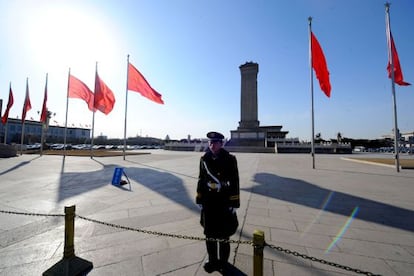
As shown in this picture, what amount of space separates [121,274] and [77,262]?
65 centimetres

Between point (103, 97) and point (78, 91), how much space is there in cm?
254

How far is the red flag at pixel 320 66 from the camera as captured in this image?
12.5 m

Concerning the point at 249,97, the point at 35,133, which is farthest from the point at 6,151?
the point at 35,133

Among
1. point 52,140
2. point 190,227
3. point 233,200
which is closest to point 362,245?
point 233,200

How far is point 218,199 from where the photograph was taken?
2791 mm

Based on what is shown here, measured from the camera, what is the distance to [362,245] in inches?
131

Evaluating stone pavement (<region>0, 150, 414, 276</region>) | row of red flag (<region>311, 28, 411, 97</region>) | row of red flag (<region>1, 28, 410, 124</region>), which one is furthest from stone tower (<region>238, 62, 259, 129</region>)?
stone pavement (<region>0, 150, 414, 276</region>)

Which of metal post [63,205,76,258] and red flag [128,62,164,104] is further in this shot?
red flag [128,62,164,104]

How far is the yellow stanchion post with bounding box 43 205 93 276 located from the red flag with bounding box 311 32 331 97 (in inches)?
556

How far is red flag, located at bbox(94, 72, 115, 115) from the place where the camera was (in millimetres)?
18375

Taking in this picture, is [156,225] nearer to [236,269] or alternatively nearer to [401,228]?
[236,269]

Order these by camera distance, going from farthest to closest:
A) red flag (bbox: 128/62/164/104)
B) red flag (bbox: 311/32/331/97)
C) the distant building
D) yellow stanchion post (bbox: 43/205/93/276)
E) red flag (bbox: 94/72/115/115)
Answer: the distant building < red flag (bbox: 94/72/115/115) < red flag (bbox: 128/62/164/104) < red flag (bbox: 311/32/331/97) < yellow stanchion post (bbox: 43/205/93/276)

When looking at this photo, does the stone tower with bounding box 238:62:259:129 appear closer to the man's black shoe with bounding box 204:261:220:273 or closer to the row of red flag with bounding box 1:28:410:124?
the row of red flag with bounding box 1:28:410:124

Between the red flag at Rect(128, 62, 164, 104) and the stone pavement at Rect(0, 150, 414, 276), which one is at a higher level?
the red flag at Rect(128, 62, 164, 104)
